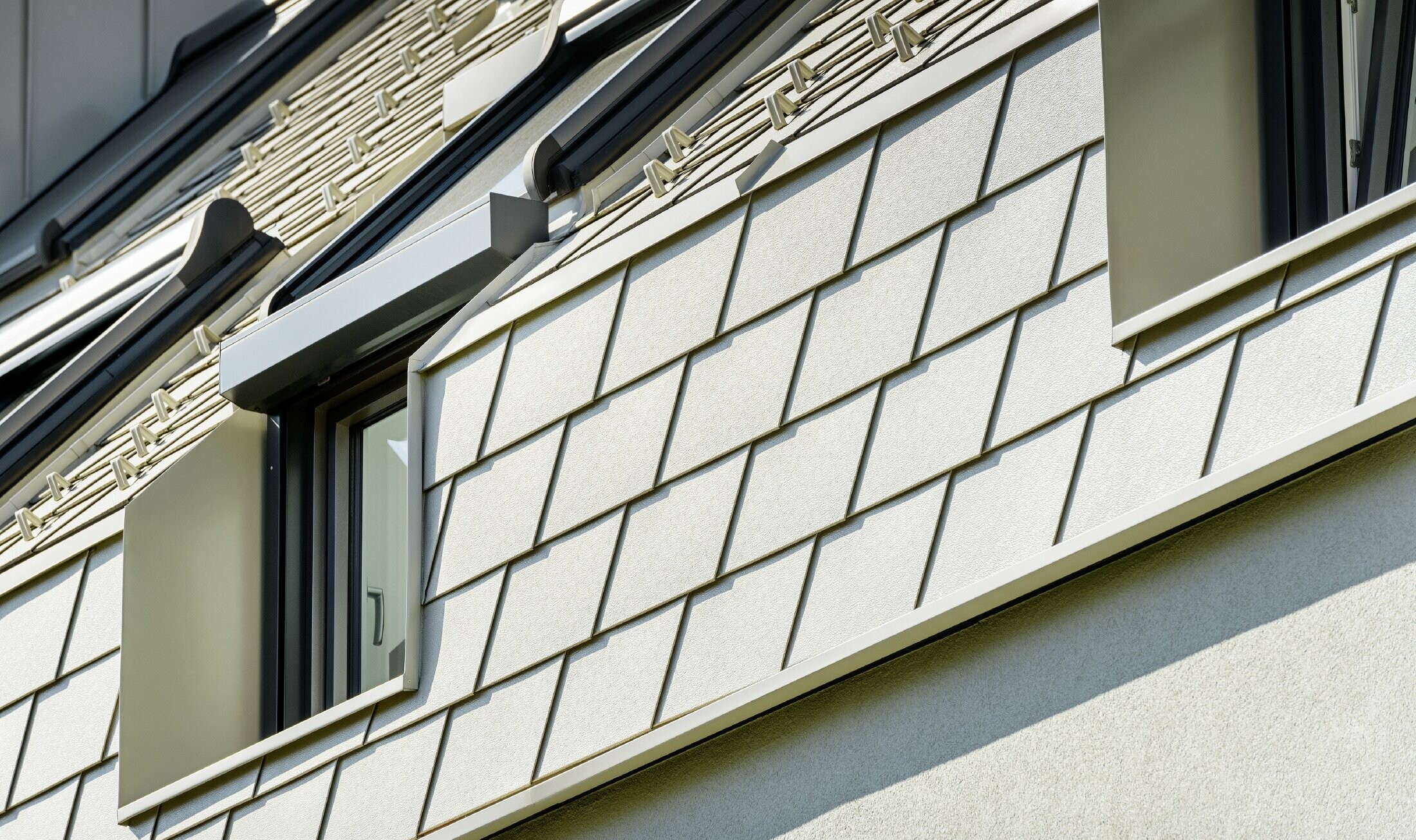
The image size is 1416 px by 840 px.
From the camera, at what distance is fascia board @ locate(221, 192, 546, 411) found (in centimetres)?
457

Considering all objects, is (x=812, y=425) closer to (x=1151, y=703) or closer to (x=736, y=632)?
(x=736, y=632)

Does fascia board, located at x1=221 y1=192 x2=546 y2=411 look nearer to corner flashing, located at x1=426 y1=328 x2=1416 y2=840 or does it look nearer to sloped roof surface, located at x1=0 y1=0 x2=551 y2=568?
sloped roof surface, located at x1=0 y1=0 x2=551 y2=568

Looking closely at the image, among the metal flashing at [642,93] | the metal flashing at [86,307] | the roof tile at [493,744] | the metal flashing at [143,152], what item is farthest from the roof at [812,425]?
the metal flashing at [143,152]

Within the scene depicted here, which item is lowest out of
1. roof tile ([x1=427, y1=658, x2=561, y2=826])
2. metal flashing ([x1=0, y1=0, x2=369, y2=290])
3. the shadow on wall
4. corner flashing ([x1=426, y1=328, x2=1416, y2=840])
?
the shadow on wall

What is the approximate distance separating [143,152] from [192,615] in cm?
376

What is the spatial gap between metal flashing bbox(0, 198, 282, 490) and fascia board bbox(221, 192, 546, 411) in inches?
42.7

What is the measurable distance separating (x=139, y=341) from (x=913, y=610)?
136 inches

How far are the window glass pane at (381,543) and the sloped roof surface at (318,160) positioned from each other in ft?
1.46

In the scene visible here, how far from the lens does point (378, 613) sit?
490 cm

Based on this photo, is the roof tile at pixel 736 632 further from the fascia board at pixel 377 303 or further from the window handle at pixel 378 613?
the window handle at pixel 378 613

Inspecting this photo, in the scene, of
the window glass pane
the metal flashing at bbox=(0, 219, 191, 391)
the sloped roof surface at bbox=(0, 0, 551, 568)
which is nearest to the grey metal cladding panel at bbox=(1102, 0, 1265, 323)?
the window glass pane

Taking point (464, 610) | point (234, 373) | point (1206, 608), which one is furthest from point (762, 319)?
point (234, 373)

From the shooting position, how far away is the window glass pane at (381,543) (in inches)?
190

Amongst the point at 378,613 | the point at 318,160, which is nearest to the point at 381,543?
the point at 378,613
